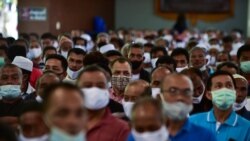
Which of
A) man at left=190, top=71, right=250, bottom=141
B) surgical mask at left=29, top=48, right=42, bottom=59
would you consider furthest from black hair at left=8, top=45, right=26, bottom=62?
man at left=190, top=71, right=250, bottom=141

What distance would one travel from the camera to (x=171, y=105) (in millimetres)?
5199

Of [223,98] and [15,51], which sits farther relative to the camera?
[15,51]

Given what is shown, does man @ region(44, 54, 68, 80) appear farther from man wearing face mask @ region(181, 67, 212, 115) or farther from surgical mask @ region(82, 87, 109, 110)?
surgical mask @ region(82, 87, 109, 110)

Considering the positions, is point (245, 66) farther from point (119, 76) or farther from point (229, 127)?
point (229, 127)

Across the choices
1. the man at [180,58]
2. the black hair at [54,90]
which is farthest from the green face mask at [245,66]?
the black hair at [54,90]

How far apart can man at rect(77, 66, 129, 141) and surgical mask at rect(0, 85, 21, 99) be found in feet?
6.35

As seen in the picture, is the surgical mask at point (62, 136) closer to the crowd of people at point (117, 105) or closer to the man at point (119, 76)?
the crowd of people at point (117, 105)

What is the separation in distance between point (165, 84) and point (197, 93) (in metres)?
2.23

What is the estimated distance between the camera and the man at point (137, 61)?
10433mm

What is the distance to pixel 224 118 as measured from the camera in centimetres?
632

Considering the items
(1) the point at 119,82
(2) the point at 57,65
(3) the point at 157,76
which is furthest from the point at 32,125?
(2) the point at 57,65

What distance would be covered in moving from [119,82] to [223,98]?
2.28 meters

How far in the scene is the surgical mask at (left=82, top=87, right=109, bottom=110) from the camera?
5391mm

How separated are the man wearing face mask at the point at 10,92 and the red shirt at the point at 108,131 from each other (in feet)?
4.77
